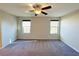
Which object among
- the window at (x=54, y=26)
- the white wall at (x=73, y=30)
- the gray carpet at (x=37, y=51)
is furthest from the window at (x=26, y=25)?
the white wall at (x=73, y=30)

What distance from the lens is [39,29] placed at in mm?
11148

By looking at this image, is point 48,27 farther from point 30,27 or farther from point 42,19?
point 30,27

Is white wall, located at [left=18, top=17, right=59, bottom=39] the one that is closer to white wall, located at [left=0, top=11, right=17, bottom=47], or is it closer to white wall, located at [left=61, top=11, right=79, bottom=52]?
white wall, located at [left=0, top=11, right=17, bottom=47]

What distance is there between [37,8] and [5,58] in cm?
428

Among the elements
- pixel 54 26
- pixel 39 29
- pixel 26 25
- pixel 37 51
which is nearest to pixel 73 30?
pixel 37 51

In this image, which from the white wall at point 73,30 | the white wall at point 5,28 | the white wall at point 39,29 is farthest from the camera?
the white wall at point 39,29

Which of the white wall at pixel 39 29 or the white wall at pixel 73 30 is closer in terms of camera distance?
the white wall at pixel 73 30

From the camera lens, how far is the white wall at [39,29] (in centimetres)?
1105

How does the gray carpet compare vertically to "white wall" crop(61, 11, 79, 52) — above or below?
below

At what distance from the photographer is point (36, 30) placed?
Answer: 36.6ft

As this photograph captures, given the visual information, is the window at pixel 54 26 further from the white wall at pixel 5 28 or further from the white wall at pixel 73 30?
the white wall at pixel 5 28

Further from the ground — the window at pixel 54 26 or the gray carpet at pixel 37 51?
the window at pixel 54 26

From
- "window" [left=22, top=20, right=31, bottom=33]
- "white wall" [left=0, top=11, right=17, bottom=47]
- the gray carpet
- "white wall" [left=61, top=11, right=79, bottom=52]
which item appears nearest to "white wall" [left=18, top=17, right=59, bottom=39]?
"window" [left=22, top=20, right=31, bottom=33]

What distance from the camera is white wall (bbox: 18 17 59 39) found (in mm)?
11047
